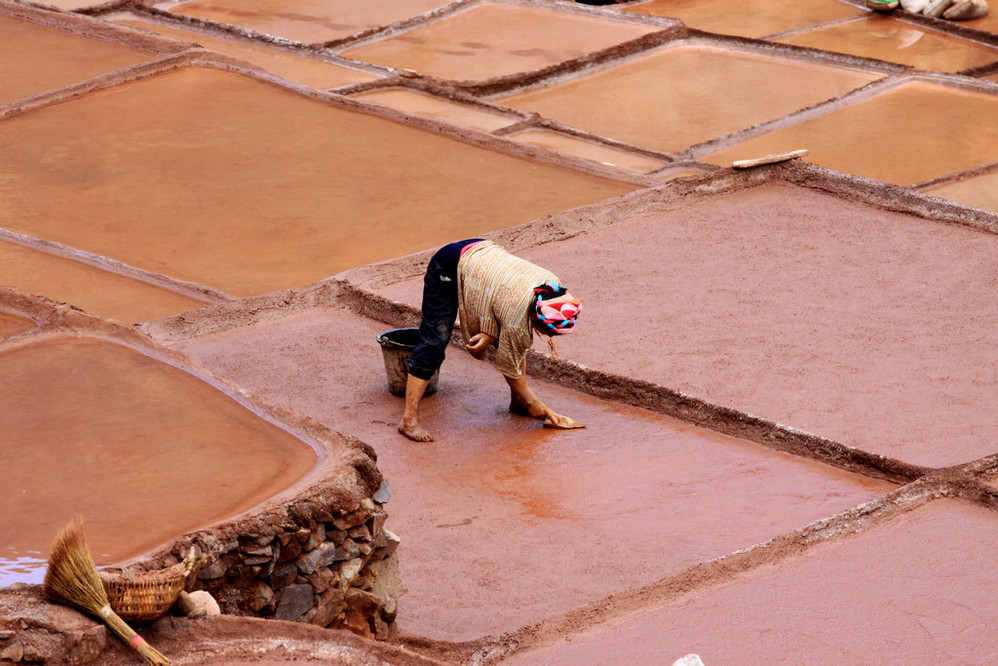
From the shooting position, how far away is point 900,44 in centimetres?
1413

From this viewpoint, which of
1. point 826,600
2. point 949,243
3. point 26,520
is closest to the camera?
point 26,520


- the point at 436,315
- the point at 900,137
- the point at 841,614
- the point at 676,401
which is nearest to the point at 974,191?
the point at 900,137

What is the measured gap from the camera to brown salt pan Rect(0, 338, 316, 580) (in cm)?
429

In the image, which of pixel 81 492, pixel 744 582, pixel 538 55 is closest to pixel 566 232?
pixel 744 582

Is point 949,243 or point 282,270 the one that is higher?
point 949,243

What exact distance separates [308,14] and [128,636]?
37.3ft

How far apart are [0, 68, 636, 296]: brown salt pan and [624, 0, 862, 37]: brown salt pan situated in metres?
5.21

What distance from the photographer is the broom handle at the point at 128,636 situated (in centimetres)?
366

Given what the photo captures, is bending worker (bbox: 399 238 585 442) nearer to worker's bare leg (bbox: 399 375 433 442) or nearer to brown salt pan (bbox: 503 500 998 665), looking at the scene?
worker's bare leg (bbox: 399 375 433 442)

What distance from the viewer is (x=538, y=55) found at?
1321cm

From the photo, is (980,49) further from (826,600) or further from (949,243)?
(826,600)

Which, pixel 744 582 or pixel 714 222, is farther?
pixel 714 222

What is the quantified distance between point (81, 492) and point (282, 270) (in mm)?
3701

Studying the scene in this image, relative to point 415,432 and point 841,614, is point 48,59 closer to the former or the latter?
point 415,432
